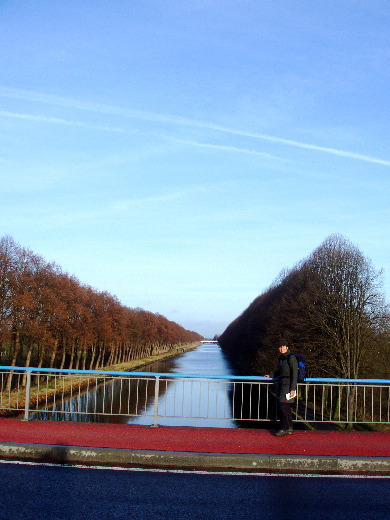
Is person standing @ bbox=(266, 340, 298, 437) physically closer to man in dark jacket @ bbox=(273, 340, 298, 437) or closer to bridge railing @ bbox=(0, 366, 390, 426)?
man in dark jacket @ bbox=(273, 340, 298, 437)

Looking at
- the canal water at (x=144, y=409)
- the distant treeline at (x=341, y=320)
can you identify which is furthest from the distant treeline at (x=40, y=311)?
the distant treeline at (x=341, y=320)

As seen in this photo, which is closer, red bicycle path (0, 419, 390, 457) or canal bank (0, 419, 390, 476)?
canal bank (0, 419, 390, 476)

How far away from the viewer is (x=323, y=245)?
44781 mm

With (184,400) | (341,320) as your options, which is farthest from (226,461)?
(341,320)

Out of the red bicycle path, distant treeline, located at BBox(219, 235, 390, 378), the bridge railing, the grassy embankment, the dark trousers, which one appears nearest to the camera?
the red bicycle path

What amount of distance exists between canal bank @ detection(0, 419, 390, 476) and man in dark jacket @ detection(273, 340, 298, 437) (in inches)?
10.6

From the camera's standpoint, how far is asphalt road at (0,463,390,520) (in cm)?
577

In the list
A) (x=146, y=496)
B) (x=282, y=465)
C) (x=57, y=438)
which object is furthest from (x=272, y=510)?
(x=57, y=438)

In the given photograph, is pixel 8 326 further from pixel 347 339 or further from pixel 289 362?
pixel 289 362

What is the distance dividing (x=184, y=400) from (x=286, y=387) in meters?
23.5

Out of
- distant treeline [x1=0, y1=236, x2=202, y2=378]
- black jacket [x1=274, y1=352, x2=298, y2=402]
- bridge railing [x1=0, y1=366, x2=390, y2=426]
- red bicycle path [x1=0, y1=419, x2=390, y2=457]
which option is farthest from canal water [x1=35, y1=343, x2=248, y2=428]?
distant treeline [x1=0, y1=236, x2=202, y2=378]

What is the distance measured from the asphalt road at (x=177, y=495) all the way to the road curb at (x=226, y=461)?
0.42 metres

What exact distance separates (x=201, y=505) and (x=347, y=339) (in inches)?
1265

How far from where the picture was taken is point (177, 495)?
21.0 ft
